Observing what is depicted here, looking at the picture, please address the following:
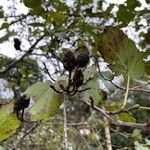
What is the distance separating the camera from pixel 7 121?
0.96 meters

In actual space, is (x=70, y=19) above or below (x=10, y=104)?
above

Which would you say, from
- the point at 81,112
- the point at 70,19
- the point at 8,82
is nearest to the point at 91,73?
the point at 70,19

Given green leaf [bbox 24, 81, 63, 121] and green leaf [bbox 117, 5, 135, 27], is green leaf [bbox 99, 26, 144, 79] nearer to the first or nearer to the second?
green leaf [bbox 24, 81, 63, 121]

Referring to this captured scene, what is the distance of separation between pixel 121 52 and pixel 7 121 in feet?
0.99

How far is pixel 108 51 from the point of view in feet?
3.06

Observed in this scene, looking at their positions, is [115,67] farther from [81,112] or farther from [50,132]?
[81,112]

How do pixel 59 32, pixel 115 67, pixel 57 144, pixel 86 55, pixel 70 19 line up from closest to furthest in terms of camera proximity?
pixel 86 55 → pixel 115 67 → pixel 59 32 → pixel 70 19 → pixel 57 144

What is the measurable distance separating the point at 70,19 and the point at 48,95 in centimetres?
131

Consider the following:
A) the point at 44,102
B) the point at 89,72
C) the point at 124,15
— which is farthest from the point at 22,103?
the point at 124,15

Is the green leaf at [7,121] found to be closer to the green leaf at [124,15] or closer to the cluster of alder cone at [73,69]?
the cluster of alder cone at [73,69]

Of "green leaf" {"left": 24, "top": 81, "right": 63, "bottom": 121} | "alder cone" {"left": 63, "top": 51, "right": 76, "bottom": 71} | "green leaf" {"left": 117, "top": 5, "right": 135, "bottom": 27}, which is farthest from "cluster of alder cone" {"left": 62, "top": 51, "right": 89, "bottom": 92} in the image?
"green leaf" {"left": 117, "top": 5, "right": 135, "bottom": 27}

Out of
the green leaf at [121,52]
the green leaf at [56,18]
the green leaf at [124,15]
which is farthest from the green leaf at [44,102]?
the green leaf at [56,18]

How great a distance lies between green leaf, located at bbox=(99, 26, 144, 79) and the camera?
91cm

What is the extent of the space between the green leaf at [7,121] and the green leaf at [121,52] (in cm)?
24
